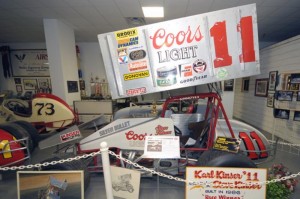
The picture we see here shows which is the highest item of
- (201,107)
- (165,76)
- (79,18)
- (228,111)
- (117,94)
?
(79,18)

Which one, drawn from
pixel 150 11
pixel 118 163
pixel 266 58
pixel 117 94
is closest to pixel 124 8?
pixel 150 11

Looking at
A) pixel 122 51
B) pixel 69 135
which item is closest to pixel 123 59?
pixel 122 51

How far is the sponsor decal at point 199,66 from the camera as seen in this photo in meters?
1.69

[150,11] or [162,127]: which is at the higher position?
[150,11]

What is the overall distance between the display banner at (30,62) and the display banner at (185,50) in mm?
6662

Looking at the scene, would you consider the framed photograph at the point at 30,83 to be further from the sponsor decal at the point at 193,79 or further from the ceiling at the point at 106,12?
the sponsor decal at the point at 193,79

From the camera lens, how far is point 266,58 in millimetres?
4969

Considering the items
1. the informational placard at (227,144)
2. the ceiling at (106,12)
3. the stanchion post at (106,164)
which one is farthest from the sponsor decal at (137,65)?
the ceiling at (106,12)

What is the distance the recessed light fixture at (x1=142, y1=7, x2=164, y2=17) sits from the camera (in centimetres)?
386

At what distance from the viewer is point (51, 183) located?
5.70 feet

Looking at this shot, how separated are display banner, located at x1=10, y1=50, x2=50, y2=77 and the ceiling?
1293 millimetres

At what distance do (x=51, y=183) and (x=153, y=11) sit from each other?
408 centimetres

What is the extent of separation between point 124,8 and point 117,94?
297cm

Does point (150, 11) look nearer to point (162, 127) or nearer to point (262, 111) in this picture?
point (162, 127)
